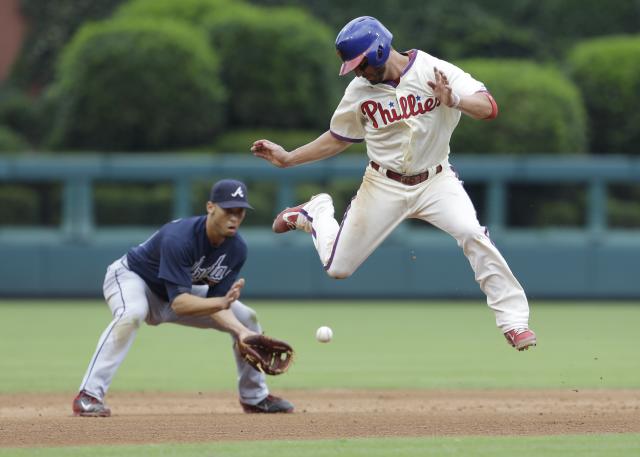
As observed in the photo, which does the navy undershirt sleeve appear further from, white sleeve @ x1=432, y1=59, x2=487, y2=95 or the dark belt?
white sleeve @ x1=432, y1=59, x2=487, y2=95

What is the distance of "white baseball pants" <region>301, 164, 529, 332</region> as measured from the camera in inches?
308

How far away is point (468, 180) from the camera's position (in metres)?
20.7

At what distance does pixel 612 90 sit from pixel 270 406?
18585mm

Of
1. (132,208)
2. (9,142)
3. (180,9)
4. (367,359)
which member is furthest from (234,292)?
(180,9)

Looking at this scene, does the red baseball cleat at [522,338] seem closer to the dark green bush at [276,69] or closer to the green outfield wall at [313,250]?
the green outfield wall at [313,250]

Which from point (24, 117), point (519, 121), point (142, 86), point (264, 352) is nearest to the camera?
→ point (264, 352)

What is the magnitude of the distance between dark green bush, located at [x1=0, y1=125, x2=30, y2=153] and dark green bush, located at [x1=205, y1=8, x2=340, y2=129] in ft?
14.4

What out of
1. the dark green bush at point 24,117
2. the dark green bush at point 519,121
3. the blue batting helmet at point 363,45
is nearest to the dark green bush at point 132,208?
the dark green bush at point 519,121

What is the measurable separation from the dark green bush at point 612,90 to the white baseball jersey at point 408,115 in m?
18.3

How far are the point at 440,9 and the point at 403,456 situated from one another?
77.0 ft

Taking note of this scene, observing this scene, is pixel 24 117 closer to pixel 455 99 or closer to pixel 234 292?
pixel 234 292

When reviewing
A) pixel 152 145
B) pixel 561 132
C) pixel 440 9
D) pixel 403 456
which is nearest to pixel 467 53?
pixel 440 9

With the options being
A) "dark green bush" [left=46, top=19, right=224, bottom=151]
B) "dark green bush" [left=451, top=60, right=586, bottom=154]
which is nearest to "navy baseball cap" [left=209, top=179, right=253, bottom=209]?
"dark green bush" [left=451, top=60, right=586, bottom=154]

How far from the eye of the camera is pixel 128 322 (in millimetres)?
8266
